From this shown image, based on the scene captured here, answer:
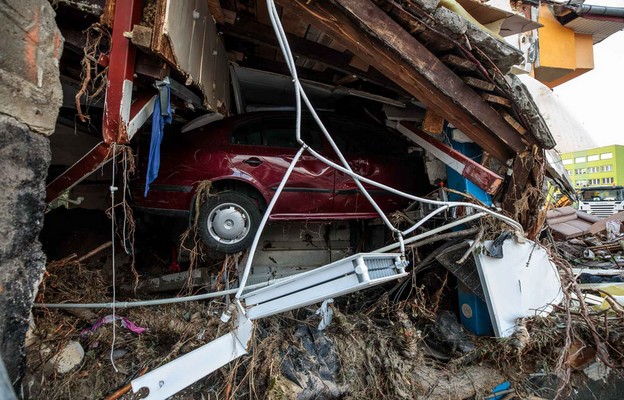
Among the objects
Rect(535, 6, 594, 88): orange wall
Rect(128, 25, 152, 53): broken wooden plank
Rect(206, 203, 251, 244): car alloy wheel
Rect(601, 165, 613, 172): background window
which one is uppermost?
Rect(535, 6, 594, 88): orange wall

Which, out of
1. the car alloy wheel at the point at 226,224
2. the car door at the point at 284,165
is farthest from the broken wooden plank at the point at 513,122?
the car alloy wheel at the point at 226,224

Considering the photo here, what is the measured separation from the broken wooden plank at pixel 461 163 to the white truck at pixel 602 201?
37.6 ft

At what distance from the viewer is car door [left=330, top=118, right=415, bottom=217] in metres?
4.52

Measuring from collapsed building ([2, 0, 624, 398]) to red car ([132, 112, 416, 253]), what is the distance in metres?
0.10

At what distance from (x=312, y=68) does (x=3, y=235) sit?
4.31 meters

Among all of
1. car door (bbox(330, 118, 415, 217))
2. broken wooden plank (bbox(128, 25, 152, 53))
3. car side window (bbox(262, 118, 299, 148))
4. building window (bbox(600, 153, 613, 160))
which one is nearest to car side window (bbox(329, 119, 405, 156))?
car door (bbox(330, 118, 415, 217))

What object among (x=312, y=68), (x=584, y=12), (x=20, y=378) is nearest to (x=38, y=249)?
(x=20, y=378)

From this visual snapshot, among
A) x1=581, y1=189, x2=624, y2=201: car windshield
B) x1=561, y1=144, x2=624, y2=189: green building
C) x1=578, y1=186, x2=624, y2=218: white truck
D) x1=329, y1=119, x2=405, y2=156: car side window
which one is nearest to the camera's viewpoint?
x1=329, y1=119, x2=405, y2=156: car side window

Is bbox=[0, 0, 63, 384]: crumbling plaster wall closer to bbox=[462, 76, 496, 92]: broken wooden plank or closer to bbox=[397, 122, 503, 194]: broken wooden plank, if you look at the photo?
bbox=[462, 76, 496, 92]: broken wooden plank

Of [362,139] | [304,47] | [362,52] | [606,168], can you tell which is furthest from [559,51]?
[606,168]

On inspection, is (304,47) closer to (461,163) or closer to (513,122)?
(461,163)

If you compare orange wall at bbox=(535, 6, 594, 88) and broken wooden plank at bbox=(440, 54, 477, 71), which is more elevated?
orange wall at bbox=(535, 6, 594, 88)

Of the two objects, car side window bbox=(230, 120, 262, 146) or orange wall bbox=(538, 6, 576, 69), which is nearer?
car side window bbox=(230, 120, 262, 146)

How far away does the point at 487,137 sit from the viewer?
3861 millimetres
